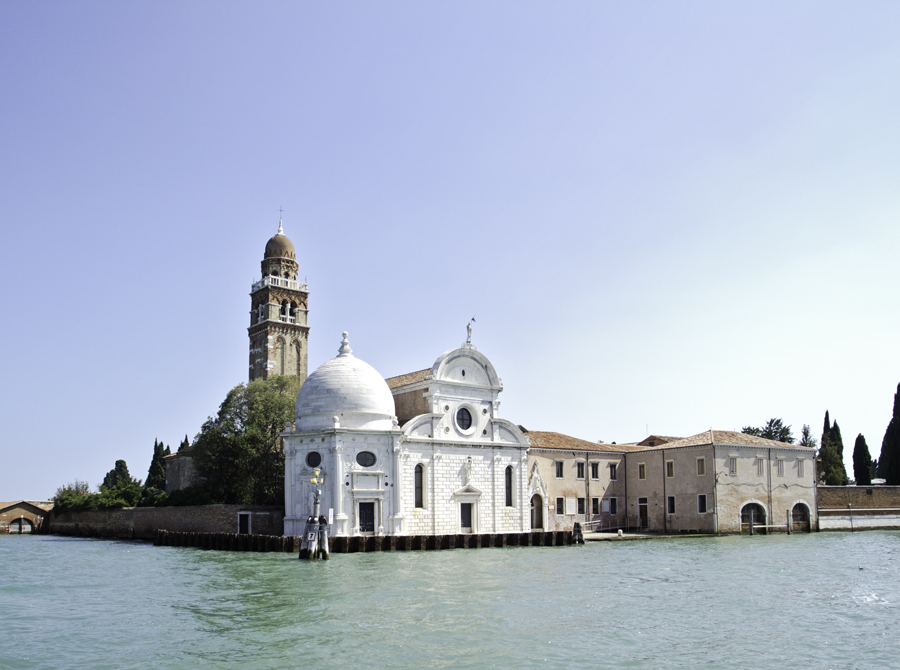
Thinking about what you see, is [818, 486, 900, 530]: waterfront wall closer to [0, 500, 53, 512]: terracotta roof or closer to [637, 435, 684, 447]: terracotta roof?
[637, 435, 684, 447]: terracotta roof

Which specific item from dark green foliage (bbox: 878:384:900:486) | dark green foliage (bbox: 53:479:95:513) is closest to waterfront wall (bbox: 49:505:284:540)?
dark green foliage (bbox: 53:479:95:513)

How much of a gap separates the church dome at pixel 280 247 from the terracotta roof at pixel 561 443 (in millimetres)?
20974

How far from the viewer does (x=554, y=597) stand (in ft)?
59.9

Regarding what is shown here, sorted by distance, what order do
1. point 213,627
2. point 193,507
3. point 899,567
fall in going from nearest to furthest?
point 213,627 → point 899,567 → point 193,507

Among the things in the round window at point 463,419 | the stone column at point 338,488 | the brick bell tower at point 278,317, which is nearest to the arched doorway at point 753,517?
the round window at point 463,419

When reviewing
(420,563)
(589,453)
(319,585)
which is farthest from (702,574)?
(589,453)

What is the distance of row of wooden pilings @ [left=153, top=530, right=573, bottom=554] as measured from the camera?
102 feet

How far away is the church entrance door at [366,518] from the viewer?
34219 millimetres

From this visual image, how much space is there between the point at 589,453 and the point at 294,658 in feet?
112

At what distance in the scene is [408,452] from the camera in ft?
119

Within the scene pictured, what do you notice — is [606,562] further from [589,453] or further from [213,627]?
[589,453]

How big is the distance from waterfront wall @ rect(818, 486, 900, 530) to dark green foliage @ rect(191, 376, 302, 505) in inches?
1148

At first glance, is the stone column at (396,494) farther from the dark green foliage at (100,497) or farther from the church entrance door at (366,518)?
the dark green foliage at (100,497)

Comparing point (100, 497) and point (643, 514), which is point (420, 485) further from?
point (100, 497)
